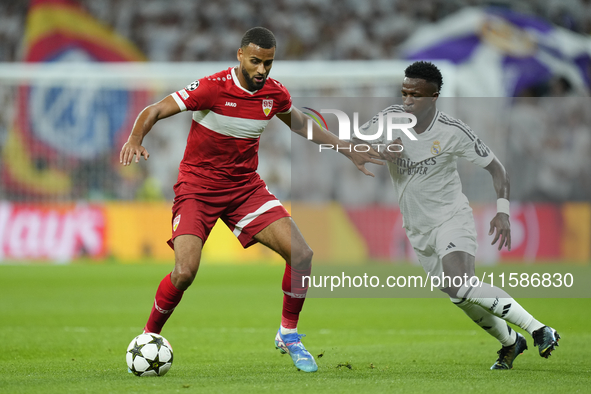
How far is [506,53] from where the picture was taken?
719 inches

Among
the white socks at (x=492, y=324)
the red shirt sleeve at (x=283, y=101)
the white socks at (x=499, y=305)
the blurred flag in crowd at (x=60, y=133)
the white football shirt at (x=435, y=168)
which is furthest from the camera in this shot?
the blurred flag in crowd at (x=60, y=133)

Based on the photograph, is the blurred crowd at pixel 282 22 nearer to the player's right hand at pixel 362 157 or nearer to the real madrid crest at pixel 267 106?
the player's right hand at pixel 362 157

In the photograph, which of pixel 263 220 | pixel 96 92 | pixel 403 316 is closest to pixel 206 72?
pixel 96 92

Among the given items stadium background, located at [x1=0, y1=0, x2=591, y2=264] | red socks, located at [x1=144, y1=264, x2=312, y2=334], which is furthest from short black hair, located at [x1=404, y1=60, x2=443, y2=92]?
stadium background, located at [x1=0, y1=0, x2=591, y2=264]

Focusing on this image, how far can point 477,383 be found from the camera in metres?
4.72

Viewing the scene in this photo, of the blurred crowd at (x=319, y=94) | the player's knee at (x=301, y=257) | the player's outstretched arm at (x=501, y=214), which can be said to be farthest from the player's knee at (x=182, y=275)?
the blurred crowd at (x=319, y=94)

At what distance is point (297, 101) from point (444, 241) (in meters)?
12.2

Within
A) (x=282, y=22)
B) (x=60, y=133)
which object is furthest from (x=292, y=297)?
(x=282, y=22)

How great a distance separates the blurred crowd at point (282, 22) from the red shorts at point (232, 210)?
52.7 ft

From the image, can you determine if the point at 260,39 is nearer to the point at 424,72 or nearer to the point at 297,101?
the point at 424,72

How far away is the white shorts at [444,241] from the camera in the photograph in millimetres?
5387

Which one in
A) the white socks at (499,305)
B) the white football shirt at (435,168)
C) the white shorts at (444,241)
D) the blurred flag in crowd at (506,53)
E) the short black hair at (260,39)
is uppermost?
the blurred flag in crowd at (506,53)

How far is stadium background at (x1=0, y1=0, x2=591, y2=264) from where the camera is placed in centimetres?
1484

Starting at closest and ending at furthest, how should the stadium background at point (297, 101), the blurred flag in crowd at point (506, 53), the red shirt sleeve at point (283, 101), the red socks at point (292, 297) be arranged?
the red socks at point (292, 297) → the red shirt sleeve at point (283, 101) → the stadium background at point (297, 101) → the blurred flag in crowd at point (506, 53)
